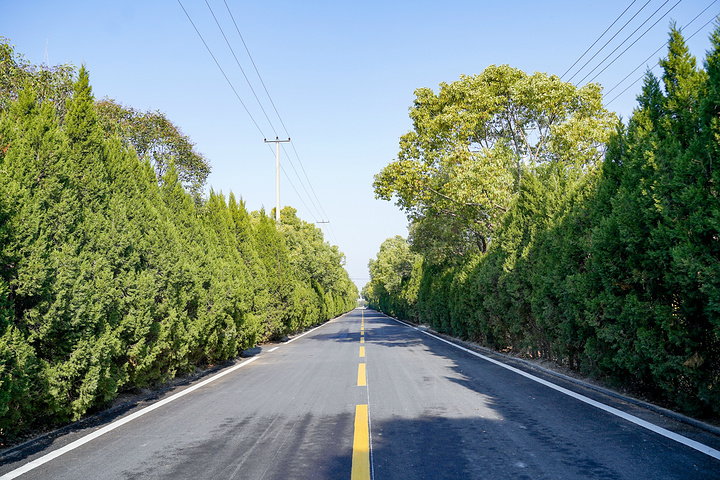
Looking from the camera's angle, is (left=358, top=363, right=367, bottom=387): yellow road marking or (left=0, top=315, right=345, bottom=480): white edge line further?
(left=358, top=363, right=367, bottom=387): yellow road marking

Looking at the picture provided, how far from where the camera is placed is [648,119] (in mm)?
6090

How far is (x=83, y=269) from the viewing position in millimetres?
5086

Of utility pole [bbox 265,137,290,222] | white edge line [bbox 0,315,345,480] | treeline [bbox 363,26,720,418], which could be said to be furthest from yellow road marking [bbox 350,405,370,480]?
utility pole [bbox 265,137,290,222]

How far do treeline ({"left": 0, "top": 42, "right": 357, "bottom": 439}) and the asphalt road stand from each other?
0.69m

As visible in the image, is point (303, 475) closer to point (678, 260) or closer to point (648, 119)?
point (678, 260)

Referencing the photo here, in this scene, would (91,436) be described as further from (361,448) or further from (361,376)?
(361,376)

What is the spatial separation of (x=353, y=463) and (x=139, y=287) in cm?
419

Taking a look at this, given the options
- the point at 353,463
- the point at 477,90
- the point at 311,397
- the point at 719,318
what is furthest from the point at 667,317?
the point at 477,90

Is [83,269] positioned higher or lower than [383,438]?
higher

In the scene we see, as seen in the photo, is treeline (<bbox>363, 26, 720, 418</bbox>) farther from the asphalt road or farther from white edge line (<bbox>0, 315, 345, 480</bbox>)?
white edge line (<bbox>0, 315, 345, 480</bbox>)

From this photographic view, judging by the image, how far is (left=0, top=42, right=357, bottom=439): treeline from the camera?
4469 mm

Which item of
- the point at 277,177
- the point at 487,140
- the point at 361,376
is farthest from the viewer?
the point at 277,177

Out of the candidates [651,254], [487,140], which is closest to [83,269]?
[651,254]

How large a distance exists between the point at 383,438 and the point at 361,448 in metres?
0.39
